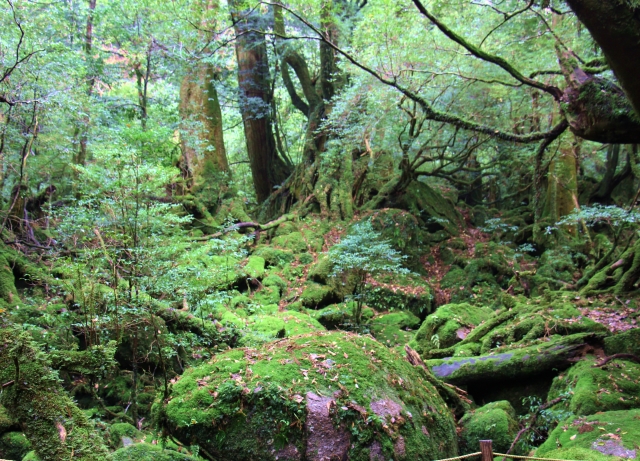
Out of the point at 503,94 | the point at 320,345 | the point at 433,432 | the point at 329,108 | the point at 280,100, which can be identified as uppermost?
the point at 280,100

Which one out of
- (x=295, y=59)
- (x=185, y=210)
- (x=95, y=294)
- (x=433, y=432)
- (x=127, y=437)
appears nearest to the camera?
(x=433, y=432)

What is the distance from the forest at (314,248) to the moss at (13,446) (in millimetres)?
36

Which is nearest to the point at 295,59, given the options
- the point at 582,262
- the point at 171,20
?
the point at 171,20

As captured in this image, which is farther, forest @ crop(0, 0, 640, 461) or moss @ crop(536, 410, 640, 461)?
moss @ crop(536, 410, 640, 461)

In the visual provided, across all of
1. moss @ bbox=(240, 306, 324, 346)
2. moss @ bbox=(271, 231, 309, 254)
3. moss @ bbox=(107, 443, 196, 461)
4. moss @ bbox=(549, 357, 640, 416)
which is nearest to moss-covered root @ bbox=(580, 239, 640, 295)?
moss @ bbox=(549, 357, 640, 416)

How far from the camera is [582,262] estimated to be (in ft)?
34.2

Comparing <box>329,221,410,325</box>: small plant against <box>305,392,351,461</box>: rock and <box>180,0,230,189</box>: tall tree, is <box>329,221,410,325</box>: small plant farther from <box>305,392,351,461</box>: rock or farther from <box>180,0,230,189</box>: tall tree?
<box>180,0,230,189</box>: tall tree

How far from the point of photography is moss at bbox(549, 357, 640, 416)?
3.79m

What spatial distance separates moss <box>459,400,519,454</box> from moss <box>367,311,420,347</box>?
3.23 meters

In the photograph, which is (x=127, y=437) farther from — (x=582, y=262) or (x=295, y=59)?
(x=295, y=59)

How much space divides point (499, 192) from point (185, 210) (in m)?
12.8

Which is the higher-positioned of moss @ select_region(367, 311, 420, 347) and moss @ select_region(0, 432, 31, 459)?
moss @ select_region(0, 432, 31, 459)

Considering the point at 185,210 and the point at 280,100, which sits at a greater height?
the point at 280,100

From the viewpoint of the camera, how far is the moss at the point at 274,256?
10.4 meters
